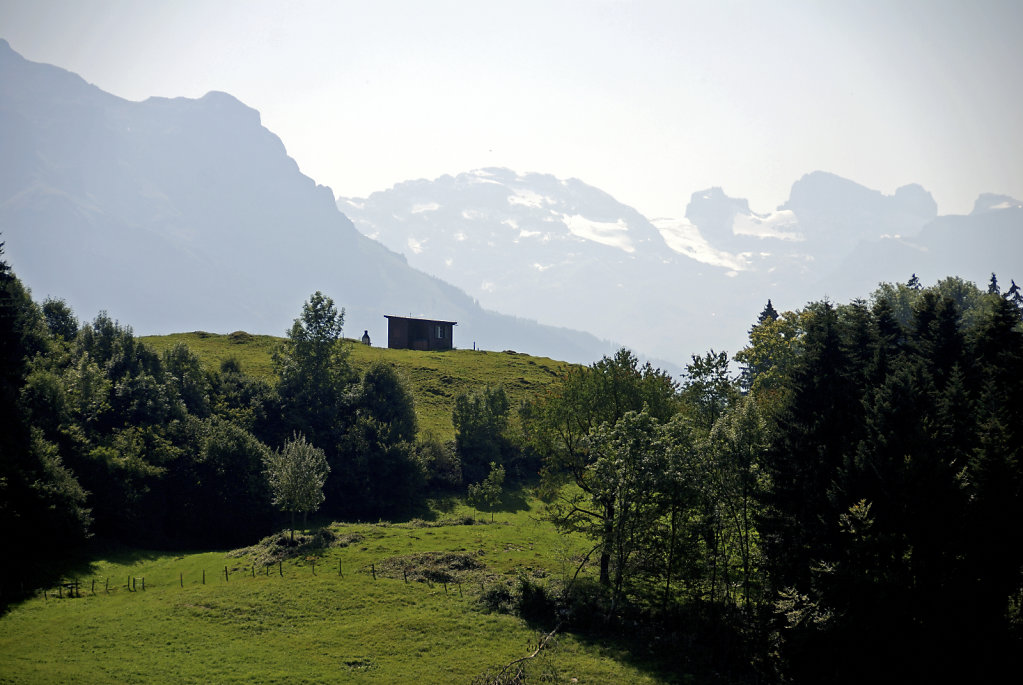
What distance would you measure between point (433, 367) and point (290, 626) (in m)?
79.7

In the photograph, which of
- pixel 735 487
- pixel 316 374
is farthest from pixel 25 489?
pixel 735 487

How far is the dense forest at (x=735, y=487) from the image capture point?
37.4 meters

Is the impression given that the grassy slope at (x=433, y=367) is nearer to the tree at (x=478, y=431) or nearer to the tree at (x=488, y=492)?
the tree at (x=478, y=431)

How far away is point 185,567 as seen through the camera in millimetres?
56625

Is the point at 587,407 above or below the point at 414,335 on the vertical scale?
below

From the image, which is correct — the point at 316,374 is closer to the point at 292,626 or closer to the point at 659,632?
the point at 292,626

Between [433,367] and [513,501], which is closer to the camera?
[513,501]

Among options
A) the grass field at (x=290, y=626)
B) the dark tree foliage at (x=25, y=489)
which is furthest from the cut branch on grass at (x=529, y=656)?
the dark tree foliage at (x=25, y=489)

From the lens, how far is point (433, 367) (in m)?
122

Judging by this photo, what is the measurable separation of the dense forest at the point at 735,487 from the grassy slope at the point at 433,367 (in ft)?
101

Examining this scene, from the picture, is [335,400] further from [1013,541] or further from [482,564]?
[1013,541]

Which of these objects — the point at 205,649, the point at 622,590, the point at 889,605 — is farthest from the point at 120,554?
the point at 889,605

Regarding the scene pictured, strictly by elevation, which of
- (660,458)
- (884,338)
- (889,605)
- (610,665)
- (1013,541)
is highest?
(884,338)

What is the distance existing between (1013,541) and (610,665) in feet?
71.3
